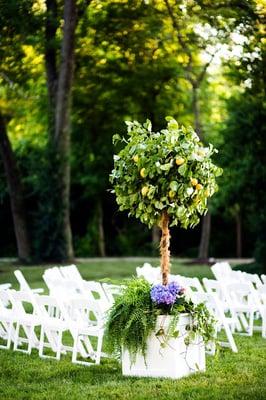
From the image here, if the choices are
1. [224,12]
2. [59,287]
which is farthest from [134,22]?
[59,287]

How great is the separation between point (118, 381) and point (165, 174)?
7.22 ft

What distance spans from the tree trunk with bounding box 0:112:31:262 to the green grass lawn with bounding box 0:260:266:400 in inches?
610

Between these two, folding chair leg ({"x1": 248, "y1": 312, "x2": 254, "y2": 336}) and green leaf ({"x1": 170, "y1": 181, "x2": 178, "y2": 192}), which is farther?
folding chair leg ({"x1": 248, "y1": 312, "x2": 254, "y2": 336})

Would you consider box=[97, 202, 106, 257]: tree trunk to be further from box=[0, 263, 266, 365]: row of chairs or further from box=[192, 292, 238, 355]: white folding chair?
box=[192, 292, 238, 355]: white folding chair

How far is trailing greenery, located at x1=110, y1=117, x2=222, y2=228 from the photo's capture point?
8297 mm

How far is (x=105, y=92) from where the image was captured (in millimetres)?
29766

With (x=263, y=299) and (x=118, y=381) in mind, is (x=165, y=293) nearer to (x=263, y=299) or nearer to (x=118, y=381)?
(x=118, y=381)

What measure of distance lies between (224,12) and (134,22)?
4449 mm

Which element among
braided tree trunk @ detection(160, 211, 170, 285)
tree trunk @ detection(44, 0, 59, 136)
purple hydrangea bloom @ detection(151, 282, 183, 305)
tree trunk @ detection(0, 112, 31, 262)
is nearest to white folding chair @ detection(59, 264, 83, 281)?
braided tree trunk @ detection(160, 211, 170, 285)

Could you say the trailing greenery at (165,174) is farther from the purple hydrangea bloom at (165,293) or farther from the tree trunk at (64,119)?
the tree trunk at (64,119)

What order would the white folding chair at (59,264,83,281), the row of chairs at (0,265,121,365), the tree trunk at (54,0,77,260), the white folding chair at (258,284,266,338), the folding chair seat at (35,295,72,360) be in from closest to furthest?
the row of chairs at (0,265,121,365)
the folding chair seat at (35,295,72,360)
the white folding chair at (258,284,266,338)
the white folding chair at (59,264,83,281)
the tree trunk at (54,0,77,260)

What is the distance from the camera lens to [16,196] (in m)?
26.0

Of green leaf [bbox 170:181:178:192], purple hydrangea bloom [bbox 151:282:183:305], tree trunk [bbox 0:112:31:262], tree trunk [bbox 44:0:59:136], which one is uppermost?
green leaf [bbox 170:181:178:192]

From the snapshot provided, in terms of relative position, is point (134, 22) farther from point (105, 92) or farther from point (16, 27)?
point (105, 92)
